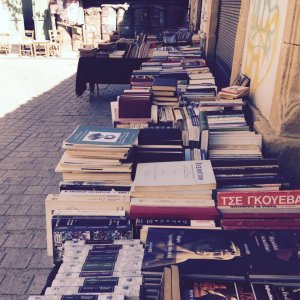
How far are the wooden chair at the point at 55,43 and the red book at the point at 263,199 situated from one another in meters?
14.8

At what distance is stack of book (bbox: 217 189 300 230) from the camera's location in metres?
1.89

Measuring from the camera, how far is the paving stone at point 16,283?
2832 millimetres

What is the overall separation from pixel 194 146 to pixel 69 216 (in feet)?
3.68

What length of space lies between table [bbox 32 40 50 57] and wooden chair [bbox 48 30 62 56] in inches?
8.5

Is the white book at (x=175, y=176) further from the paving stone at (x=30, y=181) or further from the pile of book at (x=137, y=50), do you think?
the pile of book at (x=137, y=50)

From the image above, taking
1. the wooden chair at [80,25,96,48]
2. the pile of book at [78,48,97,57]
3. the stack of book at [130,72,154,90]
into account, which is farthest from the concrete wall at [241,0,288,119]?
the wooden chair at [80,25,96,48]

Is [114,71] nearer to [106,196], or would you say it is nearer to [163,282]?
[106,196]

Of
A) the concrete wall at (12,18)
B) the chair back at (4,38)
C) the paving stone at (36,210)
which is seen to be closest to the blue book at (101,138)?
the paving stone at (36,210)

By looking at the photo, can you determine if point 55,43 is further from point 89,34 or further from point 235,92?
point 235,92

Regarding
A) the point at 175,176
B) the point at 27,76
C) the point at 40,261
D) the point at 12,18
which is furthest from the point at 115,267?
the point at 12,18

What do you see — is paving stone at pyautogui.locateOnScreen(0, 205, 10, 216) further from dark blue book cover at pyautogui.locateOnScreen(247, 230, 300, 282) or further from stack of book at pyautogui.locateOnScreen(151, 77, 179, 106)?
dark blue book cover at pyautogui.locateOnScreen(247, 230, 300, 282)

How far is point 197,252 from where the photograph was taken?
164 centimetres

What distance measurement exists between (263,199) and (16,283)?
2.09 m

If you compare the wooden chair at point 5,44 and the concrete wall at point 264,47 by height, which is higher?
the concrete wall at point 264,47
